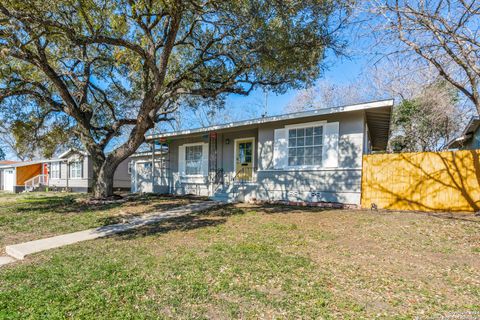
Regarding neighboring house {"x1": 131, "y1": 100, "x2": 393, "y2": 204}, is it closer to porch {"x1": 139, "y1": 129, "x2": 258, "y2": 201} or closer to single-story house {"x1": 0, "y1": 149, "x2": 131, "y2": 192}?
porch {"x1": 139, "y1": 129, "x2": 258, "y2": 201}

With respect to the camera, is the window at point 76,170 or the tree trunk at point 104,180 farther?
the window at point 76,170

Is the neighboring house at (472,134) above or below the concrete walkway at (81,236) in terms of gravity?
above

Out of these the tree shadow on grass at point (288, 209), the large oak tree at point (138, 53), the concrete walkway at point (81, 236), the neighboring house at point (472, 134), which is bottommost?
the concrete walkway at point (81, 236)

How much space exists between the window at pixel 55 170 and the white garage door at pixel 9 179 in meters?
4.47

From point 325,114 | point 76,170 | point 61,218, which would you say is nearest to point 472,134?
point 325,114

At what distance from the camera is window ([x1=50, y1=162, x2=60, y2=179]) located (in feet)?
77.4

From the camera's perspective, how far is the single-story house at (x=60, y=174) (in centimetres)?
2130

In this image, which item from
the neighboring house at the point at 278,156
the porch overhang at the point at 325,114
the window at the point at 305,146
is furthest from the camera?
the window at the point at 305,146

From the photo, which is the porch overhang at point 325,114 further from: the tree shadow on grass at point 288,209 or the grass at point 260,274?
the grass at point 260,274

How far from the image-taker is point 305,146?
9.77 metres

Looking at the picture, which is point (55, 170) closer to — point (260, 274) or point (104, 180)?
point (104, 180)

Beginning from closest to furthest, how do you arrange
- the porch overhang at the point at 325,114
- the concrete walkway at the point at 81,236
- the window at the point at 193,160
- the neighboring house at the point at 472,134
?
the concrete walkway at the point at 81,236, the porch overhang at the point at 325,114, the neighboring house at the point at 472,134, the window at the point at 193,160

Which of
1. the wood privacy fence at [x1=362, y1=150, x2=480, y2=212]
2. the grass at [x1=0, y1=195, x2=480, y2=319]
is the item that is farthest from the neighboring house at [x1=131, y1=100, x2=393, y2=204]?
the grass at [x1=0, y1=195, x2=480, y2=319]

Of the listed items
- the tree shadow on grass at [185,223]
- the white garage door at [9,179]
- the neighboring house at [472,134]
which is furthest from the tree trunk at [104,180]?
the white garage door at [9,179]
